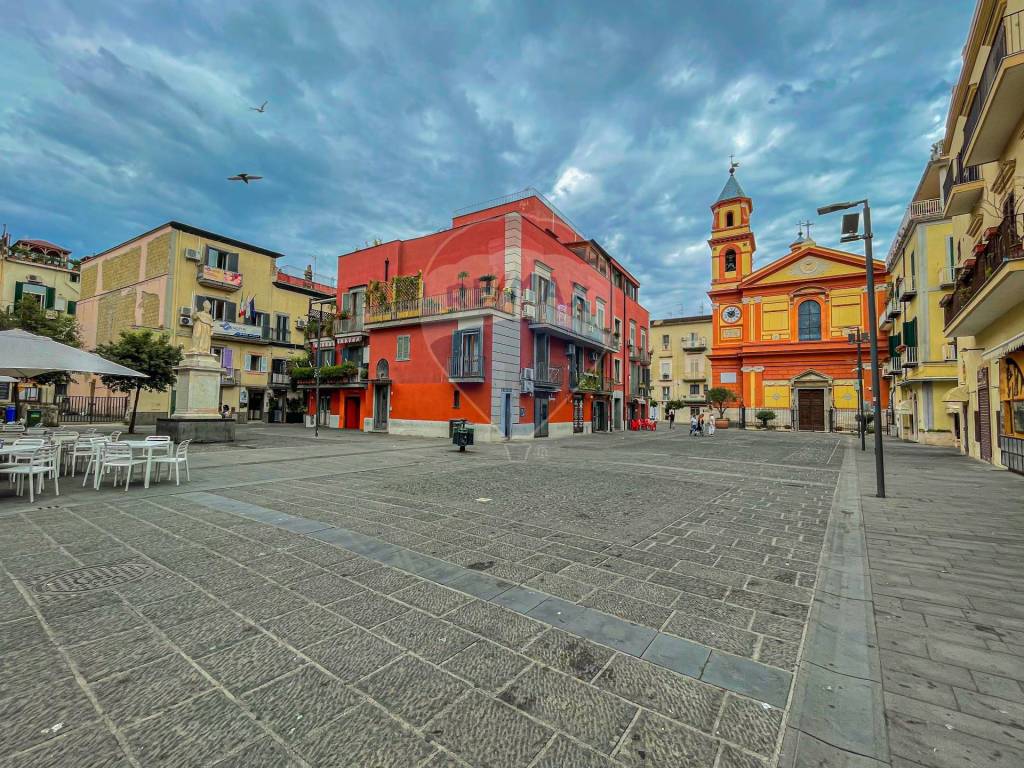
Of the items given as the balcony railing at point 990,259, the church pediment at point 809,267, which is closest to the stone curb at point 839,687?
the balcony railing at point 990,259

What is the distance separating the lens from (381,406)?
2202 cm

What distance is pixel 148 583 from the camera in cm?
354

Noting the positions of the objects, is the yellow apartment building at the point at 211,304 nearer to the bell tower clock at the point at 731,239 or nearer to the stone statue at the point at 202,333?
the stone statue at the point at 202,333

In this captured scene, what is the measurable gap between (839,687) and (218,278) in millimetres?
34287

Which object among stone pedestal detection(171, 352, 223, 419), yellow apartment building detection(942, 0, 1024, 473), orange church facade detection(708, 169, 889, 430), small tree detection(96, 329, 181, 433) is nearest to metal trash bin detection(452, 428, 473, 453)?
stone pedestal detection(171, 352, 223, 419)

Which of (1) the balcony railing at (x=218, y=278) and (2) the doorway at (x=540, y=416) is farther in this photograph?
(1) the balcony railing at (x=218, y=278)

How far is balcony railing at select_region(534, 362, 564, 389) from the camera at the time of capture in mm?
20812

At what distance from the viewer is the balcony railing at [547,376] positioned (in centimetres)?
2081

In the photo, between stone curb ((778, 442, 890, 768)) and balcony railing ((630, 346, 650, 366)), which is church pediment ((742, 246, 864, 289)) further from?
stone curb ((778, 442, 890, 768))

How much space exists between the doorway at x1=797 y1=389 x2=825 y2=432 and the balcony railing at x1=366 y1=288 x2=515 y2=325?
2636cm

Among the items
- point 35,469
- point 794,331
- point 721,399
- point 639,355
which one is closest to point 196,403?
point 35,469

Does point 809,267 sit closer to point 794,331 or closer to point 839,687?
point 794,331

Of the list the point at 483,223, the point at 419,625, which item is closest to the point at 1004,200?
the point at 419,625

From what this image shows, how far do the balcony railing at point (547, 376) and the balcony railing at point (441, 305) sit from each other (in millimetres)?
3226
